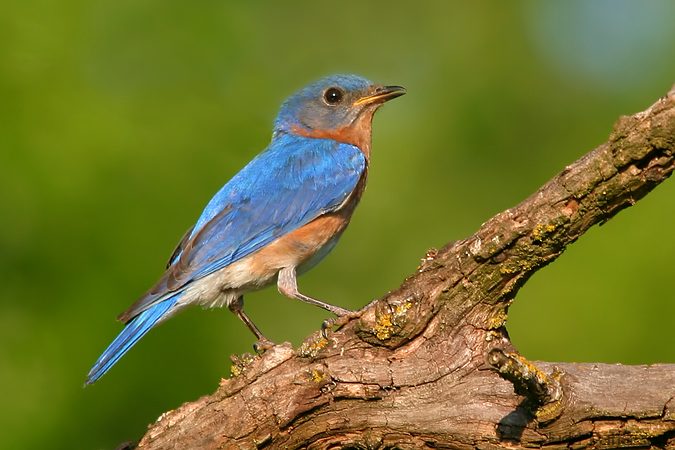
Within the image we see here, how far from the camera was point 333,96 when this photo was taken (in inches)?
360

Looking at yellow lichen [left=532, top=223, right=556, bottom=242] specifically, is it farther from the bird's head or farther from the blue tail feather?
the bird's head

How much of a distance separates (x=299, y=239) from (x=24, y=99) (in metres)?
2.84

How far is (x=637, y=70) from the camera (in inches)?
424

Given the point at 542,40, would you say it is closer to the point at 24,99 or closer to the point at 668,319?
the point at 668,319

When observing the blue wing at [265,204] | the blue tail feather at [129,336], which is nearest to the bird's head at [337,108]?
the blue wing at [265,204]

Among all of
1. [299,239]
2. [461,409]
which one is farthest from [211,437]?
[299,239]

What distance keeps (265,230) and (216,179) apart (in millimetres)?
1605

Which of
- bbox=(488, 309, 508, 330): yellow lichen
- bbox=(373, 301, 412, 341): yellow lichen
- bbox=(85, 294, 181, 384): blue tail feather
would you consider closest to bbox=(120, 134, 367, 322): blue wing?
bbox=(85, 294, 181, 384): blue tail feather

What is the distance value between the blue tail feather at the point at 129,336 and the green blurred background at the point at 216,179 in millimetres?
1089

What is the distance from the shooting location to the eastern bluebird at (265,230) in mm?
→ 7641

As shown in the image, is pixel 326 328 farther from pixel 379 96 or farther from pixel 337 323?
pixel 379 96

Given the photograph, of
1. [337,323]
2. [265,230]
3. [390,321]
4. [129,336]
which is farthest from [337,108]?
[390,321]

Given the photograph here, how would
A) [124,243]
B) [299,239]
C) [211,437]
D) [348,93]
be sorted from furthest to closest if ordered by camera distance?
[348,93], [124,243], [299,239], [211,437]

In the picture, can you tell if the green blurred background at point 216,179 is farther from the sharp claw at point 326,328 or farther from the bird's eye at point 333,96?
the sharp claw at point 326,328
